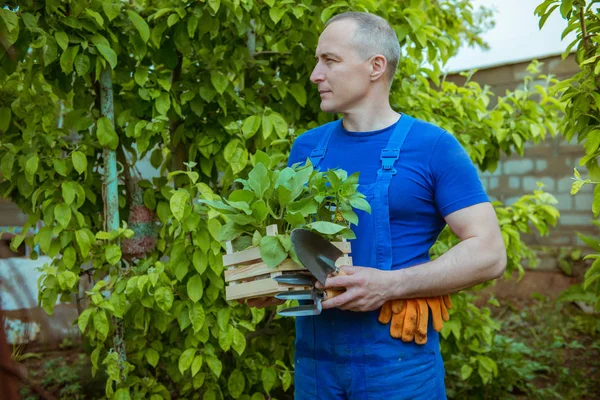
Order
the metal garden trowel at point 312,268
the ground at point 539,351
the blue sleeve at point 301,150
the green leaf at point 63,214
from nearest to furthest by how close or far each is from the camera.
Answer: the metal garden trowel at point 312,268 → the blue sleeve at point 301,150 → the green leaf at point 63,214 → the ground at point 539,351

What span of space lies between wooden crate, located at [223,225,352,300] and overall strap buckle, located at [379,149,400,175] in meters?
0.25

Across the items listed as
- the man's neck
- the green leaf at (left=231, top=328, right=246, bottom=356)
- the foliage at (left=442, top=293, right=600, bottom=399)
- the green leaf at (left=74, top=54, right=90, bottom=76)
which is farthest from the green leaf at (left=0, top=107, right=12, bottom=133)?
the foliage at (left=442, top=293, right=600, bottom=399)

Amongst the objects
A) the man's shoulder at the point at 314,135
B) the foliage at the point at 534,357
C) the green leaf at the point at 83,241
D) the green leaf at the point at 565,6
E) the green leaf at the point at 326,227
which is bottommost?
the foliage at the point at 534,357

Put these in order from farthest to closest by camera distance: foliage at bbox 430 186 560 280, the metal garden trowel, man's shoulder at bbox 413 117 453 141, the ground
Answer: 1. the ground
2. foliage at bbox 430 186 560 280
3. man's shoulder at bbox 413 117 453 141
4. the metal garden trowel

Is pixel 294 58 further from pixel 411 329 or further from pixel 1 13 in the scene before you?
pixel 411 329

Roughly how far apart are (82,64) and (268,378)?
5.34ft

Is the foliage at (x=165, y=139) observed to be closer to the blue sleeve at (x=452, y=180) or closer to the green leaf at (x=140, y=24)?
the green leaf at (x=140, y=24)

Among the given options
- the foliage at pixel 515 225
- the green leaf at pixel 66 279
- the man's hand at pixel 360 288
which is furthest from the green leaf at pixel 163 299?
the foliage at pixel 515 225

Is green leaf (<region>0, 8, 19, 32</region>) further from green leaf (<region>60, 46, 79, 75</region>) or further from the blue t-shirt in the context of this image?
the blue t-shirt

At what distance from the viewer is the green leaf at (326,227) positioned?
5.59 feet

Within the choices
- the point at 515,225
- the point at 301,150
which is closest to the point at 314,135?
the point at 301,150

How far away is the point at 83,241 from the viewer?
111 inches

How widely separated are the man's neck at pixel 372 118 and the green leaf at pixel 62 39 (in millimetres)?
1226

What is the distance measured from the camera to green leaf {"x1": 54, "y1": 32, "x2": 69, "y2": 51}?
2561 millimetres
